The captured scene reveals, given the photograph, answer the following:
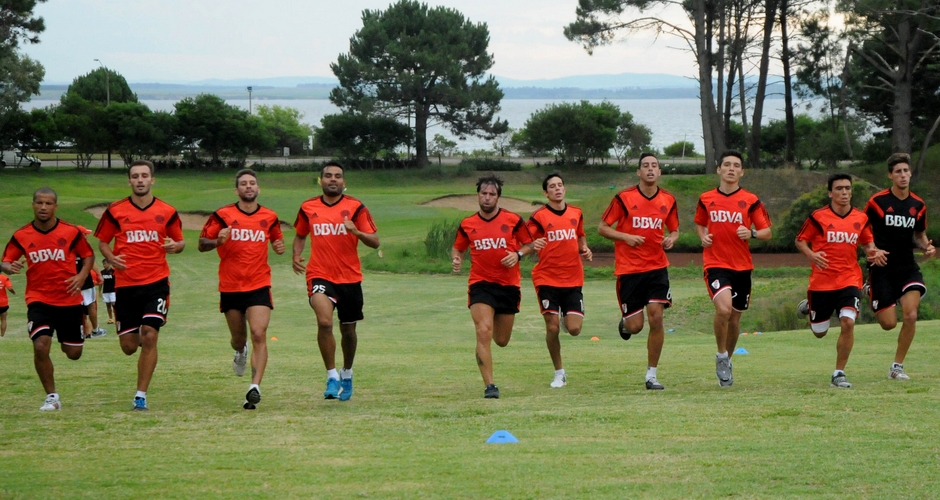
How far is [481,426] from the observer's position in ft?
28.1

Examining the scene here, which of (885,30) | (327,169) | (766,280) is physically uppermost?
(885,30)

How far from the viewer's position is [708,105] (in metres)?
48.9

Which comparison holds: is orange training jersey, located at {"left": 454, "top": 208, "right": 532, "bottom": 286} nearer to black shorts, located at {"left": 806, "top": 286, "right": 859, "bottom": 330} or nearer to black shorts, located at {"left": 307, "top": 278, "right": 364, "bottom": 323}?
black shorts, located at {"left": 307, "top": 278, "right": 364, "bottom": 323}

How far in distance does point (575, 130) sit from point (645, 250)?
64.5 meters

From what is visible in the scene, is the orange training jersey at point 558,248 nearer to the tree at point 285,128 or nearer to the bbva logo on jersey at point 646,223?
the bbva logo on jersey at point 646,223

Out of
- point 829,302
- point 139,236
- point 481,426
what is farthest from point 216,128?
point 481,426

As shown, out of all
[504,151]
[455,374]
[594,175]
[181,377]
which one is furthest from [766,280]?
[504,151]

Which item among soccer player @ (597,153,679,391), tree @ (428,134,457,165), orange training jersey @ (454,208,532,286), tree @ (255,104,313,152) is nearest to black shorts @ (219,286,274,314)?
orange training jersey @ (454,208,532,286)

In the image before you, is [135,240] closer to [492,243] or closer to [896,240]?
[492,243]

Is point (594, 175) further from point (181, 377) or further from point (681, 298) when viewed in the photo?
point (181, 377)

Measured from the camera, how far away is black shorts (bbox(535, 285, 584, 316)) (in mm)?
11023

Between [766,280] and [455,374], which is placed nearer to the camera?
[455,374]

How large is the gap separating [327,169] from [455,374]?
3.19 metres

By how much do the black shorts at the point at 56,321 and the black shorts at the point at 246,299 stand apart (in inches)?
61.0
